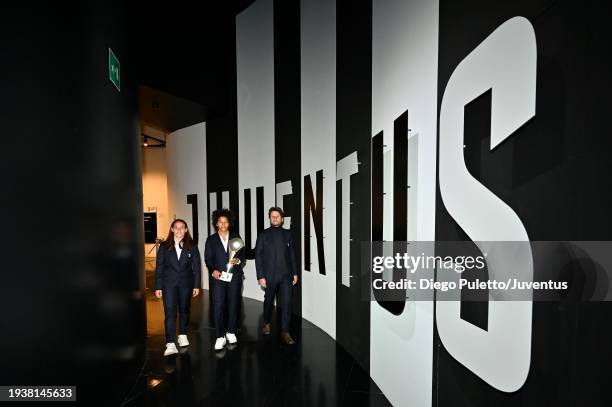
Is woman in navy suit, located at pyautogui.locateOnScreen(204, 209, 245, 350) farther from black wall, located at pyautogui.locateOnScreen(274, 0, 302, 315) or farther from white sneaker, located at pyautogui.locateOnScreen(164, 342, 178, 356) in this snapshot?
black wall, located at pyautogui.locateOnScreen(274, 0, 302, 315)

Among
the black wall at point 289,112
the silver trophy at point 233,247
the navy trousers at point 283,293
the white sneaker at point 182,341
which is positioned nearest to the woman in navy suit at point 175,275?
the white sneaker at point 182,341

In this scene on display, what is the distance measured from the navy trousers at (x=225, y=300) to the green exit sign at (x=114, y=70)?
8.09ft

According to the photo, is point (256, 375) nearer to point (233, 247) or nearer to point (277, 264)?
point (277, 264)

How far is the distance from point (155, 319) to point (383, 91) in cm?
489

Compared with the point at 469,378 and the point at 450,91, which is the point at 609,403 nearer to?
the point at 469,378

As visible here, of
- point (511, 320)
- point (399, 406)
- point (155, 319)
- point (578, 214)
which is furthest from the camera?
point (155, 319)

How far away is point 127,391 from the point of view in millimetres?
2943

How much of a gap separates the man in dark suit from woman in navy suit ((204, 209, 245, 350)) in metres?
0.32

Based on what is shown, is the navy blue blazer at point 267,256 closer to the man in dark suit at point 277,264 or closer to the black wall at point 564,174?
the man in dark suit at point 277,264

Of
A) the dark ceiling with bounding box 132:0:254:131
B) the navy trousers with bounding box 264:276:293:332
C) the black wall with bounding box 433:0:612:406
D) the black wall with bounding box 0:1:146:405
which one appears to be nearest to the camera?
the black wall with bounding box 433:0:612:406

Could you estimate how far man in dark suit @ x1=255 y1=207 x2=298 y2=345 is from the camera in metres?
4.21

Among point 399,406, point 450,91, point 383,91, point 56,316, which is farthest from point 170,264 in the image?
point 450,91

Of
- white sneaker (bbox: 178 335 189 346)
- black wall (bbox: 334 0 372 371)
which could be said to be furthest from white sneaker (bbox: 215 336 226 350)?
black wall (bbox: 334 0 372 371)

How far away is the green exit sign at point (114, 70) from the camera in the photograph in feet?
9.07
